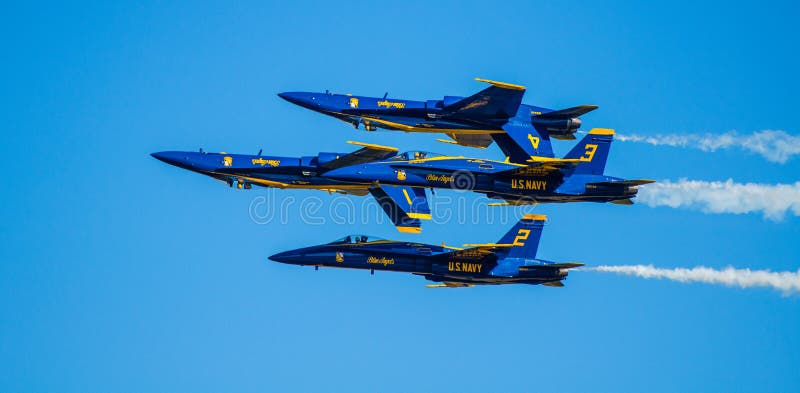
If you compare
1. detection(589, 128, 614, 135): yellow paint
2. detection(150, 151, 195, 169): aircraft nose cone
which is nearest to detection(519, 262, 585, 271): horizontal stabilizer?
detection(589, 128, 614, 135): yellow paint

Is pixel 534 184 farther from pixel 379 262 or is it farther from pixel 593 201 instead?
pixel 379 262

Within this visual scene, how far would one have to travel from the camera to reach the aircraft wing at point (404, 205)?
54.4 m

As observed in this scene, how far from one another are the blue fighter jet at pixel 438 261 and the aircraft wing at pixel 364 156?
12.0 feet

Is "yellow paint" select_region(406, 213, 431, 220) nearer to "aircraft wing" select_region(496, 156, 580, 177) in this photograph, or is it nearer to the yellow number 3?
"aircraft wing" select_region(496, 156, 580, 177)

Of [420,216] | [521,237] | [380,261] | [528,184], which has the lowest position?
[380,261]

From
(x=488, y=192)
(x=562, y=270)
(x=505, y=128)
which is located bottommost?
(x=562, y=270)

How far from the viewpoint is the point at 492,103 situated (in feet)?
175

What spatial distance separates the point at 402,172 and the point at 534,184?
615cm

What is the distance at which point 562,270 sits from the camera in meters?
53.2

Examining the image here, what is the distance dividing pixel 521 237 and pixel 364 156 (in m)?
8.90

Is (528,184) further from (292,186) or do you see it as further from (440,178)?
(292,186)

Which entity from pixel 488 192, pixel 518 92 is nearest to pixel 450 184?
pixel 488 192

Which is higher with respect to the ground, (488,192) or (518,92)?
(518,92)

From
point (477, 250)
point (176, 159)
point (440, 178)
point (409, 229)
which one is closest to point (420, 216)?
point (409, 229)
